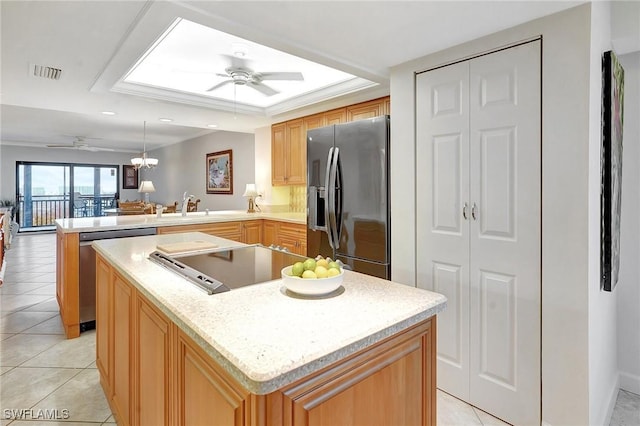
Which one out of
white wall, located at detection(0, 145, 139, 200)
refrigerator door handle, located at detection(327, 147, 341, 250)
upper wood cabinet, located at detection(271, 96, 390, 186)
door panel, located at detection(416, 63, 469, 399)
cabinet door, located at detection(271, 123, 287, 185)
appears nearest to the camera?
door panel, located at detection(416, 63, 469, 399)

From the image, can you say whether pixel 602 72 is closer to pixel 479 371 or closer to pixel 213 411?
pixel 479 371

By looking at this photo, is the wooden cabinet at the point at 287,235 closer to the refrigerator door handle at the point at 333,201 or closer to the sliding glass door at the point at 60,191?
the refrigerator door handle at the point at 333,201

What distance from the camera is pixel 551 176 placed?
1.79m

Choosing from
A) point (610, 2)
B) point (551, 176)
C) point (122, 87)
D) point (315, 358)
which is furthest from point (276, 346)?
point (122, 87)

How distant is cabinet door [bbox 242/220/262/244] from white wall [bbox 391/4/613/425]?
133 inches

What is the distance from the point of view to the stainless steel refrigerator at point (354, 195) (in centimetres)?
263

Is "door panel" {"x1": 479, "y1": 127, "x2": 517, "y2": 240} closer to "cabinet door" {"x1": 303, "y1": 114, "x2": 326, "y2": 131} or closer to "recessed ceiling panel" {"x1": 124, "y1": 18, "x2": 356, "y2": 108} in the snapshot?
"recessed ceiling panel" {"x1": 124, "y1": 18, "x2": 356, "y2": 108}

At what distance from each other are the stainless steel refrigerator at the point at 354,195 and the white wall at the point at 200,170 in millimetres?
3305

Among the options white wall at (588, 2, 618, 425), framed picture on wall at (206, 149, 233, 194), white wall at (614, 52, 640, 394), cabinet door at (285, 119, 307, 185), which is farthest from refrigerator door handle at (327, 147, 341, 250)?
framed picture on wall at (206, 149, 233, 194)

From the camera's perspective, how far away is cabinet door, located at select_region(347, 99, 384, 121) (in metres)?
3.48

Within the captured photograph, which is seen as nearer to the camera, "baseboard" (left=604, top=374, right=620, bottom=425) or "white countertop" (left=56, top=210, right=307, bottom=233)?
"baseboard" (left=604, top=374, right=620, bottom=425)

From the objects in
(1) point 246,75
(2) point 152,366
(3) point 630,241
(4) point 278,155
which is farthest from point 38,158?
(3) point 630,241

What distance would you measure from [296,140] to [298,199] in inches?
36.4

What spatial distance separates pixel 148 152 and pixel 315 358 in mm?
11235
